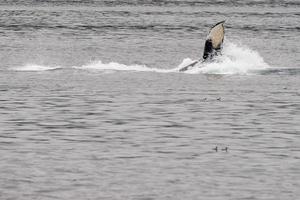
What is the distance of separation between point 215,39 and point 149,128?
16697 mm

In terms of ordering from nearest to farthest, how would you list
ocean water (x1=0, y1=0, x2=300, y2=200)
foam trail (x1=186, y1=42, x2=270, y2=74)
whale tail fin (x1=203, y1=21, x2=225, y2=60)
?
ocean water (x1=0, y1=0, x2=300, y2=200)
whale tail fin (x1=203, y1=21, x2=225, y2=60)
foam trail (x1=186, y1=42, x2=270, y2=74)

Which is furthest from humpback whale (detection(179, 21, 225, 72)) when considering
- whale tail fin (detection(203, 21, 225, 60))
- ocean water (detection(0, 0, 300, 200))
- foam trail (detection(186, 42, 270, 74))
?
ocean water (detection(0, 0, 300, 200))

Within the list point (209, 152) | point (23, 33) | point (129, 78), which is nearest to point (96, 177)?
point (209, 152)

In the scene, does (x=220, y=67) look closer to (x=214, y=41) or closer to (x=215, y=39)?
(x=214, y=41)

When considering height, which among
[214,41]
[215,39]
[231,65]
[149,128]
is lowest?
[231,65]

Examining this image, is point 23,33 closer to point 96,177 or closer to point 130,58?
point 130,58

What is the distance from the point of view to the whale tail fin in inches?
1841

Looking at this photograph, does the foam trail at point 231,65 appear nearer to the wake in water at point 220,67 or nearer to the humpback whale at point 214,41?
the wake in water at point 220,67

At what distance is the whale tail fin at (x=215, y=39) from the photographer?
4675cm

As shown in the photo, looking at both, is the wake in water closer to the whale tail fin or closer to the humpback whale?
the humpback whale

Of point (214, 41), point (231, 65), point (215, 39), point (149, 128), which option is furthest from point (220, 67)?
point (149, 128)

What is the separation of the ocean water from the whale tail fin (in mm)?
1210

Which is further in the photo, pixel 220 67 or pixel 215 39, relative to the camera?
pixel 220 67

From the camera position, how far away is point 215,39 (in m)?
47.6
